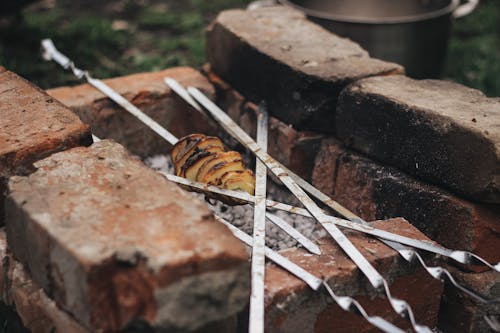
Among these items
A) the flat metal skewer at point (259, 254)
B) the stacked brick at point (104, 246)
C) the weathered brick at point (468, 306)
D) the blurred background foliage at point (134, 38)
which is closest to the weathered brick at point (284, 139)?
the flat metal skewer at point (259, 254)

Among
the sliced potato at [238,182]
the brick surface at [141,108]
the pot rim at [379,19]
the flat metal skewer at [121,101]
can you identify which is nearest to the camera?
the sliced potato at [238,182]

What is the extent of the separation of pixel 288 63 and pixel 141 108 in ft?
2.69

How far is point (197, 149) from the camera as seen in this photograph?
9.42 ft

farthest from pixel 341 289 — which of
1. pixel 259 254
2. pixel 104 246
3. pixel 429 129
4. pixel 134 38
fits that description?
pixel 134 38

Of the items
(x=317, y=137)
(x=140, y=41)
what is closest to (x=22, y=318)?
(x=317, y=137)

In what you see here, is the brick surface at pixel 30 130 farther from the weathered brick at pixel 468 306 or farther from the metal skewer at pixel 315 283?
the weathered brick at pixel 468 306

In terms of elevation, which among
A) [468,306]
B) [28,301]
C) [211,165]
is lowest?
[468,306]

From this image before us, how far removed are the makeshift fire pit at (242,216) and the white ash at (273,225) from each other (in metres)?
0.01

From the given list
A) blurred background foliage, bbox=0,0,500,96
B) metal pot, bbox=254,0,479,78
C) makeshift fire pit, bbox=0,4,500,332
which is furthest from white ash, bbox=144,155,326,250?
blurred background foliage, bbox=0,0,500,96

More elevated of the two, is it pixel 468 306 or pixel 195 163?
pixel 195 163

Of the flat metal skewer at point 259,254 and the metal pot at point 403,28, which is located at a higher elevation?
the metal pot at point 403,28

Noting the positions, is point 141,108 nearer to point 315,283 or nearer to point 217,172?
point 217,172

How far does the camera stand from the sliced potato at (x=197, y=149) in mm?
2869

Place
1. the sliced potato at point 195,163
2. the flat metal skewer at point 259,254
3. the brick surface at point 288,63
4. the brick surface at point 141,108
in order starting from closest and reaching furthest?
the flat metal skewer at point 259,254 → the sliced potato at point 195,163 → the brick surface at point 288,63 → the brick surface at point 141,108
